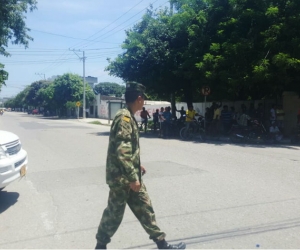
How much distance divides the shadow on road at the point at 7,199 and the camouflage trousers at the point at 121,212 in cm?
272

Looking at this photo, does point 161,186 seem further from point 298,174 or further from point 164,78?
point 164,78

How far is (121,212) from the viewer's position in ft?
12.6

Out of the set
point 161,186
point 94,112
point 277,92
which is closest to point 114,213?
point 161,186

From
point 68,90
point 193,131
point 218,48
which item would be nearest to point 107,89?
point 68,90

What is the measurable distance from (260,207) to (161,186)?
2127mm

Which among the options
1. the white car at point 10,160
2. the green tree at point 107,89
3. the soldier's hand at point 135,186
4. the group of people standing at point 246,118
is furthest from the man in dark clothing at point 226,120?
the green tree at point 107,89

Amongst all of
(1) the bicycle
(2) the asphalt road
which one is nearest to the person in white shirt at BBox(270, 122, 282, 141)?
(1) the bicycle

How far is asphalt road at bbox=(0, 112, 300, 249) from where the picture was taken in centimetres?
457

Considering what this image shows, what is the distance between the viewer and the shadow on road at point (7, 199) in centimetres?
611

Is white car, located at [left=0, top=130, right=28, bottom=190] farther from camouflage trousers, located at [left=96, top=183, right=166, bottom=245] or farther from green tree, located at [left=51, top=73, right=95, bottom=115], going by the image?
green tree, located at [left=51, top=73, right=95, bottom=115]

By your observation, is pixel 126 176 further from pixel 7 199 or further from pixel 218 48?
pixel 218 48

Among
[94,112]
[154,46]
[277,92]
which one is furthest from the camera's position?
[94,112]

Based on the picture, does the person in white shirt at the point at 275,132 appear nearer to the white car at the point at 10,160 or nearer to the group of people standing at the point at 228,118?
the group of people standing at the point at 228,118

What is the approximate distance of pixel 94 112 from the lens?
60781 millimetres
